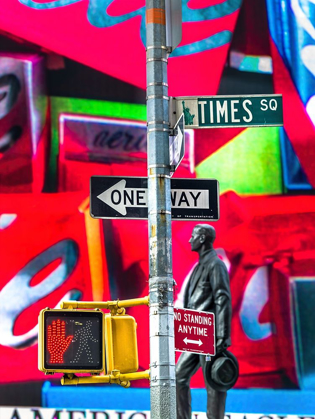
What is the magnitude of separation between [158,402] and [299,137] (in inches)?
544

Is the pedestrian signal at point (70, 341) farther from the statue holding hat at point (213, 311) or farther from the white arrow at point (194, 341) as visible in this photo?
the statue holding hat at point (213, 311)

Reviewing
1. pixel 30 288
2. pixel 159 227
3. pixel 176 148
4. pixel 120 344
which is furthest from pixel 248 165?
pixel 120 344

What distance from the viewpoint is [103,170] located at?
1859 cm

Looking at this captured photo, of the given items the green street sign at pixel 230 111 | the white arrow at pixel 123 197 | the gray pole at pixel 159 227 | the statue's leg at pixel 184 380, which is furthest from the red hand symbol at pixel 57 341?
the statue's leg at pixel 184 380

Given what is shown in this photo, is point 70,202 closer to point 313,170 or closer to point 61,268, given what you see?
point 61,268

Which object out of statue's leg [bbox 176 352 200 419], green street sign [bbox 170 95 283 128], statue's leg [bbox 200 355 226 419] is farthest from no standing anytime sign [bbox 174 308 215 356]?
statue's leg [bbox 176 352 200 419]

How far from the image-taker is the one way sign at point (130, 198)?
22.6 feet

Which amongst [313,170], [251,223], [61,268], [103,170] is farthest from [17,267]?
[313,170]

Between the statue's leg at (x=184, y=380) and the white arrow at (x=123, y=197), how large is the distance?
6.84 metres

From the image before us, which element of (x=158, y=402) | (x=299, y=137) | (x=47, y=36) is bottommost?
(x=158, y=402)

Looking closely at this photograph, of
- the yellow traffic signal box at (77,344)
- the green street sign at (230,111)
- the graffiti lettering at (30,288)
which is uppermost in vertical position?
the graffiti lettering at (30,288)

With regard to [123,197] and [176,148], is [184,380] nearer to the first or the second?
[123,197]

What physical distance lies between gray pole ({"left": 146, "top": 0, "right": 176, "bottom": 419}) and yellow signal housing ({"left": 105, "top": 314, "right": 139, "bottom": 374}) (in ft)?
0.77

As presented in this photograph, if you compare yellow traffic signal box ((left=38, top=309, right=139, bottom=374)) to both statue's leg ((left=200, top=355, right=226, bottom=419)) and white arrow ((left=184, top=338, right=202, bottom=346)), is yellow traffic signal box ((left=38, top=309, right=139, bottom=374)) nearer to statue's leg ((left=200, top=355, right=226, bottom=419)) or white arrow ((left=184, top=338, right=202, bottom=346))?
white arrow ((left=184, top=338, right=202, bottom=346))
